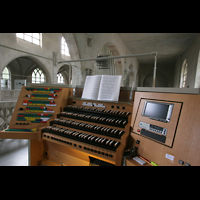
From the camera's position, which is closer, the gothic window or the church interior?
the church interior

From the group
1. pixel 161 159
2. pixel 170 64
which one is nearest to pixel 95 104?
pixel 161 159

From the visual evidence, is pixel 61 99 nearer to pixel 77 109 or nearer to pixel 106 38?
pixel 77 109

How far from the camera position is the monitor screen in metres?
1.27

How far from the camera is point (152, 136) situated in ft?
4.29

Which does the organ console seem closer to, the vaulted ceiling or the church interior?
the church interior

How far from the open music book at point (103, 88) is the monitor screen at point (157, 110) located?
0.65 meters

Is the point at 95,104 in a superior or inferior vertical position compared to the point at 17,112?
superior

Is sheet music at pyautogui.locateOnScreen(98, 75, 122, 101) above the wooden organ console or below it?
above

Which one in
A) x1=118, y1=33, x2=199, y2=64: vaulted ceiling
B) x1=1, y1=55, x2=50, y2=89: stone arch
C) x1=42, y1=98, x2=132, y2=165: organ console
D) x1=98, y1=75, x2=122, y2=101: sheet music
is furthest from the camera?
x1=1, y1=55, x2=50, y2=89: stone arch

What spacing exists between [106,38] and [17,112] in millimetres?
7394

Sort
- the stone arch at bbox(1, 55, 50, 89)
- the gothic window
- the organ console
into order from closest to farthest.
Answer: the organ console, the gothic window, the stone arch at bbox(1, 55, 50, 89)

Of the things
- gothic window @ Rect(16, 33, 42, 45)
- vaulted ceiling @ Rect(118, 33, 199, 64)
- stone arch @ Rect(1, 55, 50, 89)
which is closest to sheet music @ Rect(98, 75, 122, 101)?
gothic window @ Rect(16, 33, 42, 45)

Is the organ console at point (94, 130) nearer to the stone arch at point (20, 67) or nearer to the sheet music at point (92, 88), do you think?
the sheet music at point (92, 88)

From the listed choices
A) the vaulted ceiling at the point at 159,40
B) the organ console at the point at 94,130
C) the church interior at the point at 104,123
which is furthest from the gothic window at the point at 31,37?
the organ console at the point at 94,130
